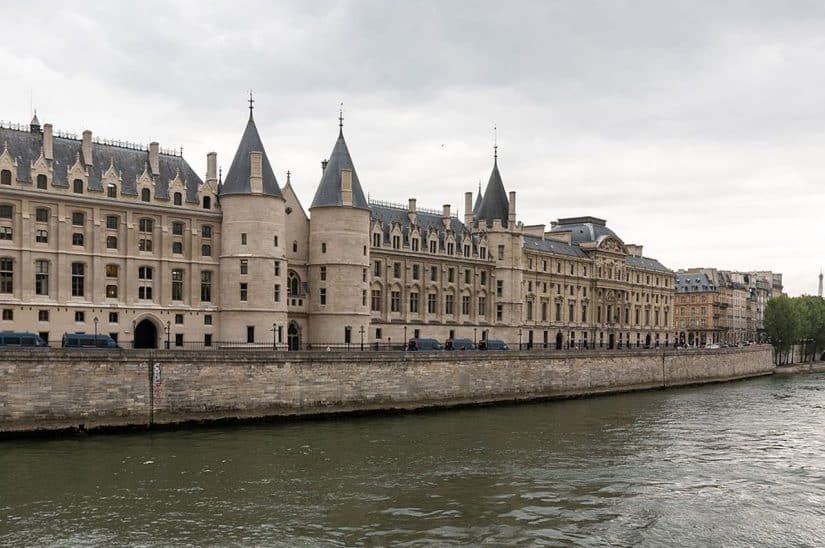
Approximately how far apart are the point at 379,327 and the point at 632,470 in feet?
136

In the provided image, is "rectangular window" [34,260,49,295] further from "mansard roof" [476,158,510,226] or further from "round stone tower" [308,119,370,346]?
"mansard roof" [476,158,510,226]

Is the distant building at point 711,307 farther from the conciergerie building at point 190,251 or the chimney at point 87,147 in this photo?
the chimney at point 87,147

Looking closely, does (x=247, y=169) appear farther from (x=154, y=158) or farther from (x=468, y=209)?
(x=468, y=209)

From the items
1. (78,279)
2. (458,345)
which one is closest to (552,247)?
(458,345)

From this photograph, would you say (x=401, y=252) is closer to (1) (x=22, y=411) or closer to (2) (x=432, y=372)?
(2) (x=432, y=372)

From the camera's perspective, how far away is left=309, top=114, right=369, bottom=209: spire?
222ft

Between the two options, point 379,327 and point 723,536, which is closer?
point 723,536

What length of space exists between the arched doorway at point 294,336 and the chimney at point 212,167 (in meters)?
12.6

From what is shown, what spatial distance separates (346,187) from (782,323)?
8058 centimetres

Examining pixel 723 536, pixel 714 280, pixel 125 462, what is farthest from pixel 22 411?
pixel 714 280

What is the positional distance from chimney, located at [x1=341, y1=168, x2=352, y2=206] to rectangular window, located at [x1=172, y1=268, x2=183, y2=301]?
13741 mm

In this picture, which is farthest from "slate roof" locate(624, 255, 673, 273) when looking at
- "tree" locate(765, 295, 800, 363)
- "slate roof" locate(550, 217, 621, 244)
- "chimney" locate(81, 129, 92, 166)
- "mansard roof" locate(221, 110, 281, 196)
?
"chimney" locate(81, 129, 92, 166)

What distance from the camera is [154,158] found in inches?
2408

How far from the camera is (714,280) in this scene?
492ft
